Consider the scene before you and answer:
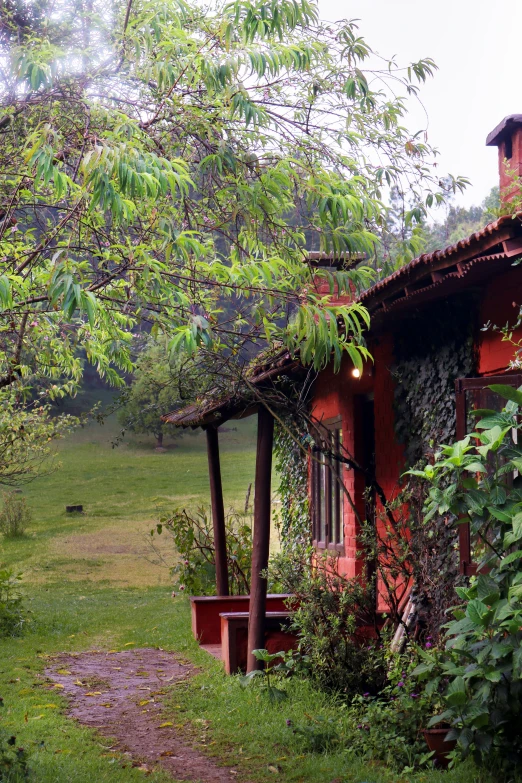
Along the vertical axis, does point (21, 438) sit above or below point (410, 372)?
below

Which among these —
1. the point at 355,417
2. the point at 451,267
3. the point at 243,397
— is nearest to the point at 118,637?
the point at 355,417

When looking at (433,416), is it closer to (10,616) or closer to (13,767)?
(13,767)

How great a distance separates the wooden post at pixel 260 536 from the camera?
721 cm

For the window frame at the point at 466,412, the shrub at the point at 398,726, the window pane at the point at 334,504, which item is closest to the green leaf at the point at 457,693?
the shrub at the point at 398,726

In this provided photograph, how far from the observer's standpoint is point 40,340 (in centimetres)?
771

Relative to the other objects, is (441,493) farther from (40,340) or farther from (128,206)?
(40,340)

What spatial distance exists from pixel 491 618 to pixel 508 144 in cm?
379

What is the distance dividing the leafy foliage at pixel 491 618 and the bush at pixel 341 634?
170cm

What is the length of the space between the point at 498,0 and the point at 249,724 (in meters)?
5.77

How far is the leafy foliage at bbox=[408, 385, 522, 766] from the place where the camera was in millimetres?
4074

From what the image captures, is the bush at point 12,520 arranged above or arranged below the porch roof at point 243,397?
below

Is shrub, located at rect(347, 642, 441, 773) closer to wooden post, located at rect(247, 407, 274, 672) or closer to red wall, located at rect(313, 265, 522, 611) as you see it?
red wall, located at rect(313, 265, 522, 611)

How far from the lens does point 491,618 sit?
4.14 m

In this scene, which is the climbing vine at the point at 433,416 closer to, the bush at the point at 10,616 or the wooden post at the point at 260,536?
the wooden post at the point at 260,536
